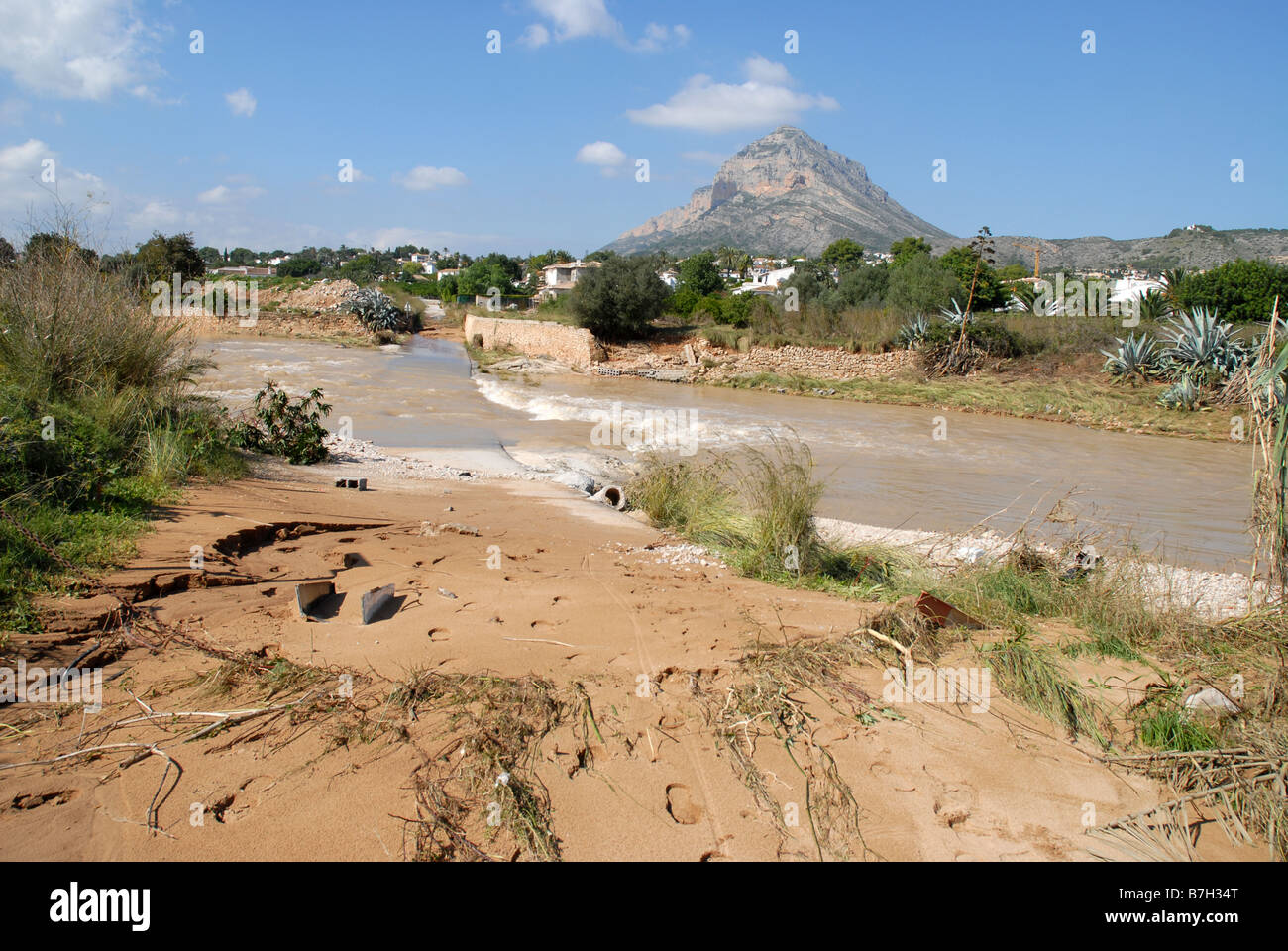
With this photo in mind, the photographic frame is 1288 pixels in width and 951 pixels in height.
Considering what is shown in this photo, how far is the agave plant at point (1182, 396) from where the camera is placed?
20.6 m

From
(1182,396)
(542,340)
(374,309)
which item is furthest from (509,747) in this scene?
(374,309)

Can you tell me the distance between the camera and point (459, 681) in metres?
3.73

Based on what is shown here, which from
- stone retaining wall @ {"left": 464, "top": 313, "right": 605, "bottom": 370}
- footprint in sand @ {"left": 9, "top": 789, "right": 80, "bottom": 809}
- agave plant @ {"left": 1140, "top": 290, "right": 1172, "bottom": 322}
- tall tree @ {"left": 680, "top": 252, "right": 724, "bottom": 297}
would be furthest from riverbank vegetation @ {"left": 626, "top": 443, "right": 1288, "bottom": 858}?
tall tree @ {"left": 680, "top": 252, "right": 724, "bottom": 297}

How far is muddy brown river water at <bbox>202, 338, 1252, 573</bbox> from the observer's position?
36.1 ft

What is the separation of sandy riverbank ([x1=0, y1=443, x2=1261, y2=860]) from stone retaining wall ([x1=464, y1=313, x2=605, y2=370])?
29667 mm

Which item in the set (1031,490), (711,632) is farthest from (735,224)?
(711,632)

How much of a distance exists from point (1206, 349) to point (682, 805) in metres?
24.3

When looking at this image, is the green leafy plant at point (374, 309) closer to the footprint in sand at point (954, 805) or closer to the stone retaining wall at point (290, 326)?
the stone retaining wall at point (290, 326)

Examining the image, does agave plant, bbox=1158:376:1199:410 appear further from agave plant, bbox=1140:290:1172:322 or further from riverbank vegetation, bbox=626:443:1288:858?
riverbank vegetation, bbox=626:443:1288:858

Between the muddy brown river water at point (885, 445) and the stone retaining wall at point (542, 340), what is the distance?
407cm

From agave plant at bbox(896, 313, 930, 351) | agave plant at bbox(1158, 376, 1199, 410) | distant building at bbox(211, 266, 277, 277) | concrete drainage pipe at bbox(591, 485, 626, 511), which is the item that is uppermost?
distant building at bbox(211, 266, 277, 277)

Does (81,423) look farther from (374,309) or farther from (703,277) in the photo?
(703,277)
